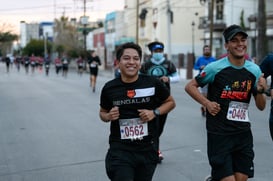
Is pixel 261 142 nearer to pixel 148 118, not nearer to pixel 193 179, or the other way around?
pixel 193 179

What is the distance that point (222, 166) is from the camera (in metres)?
5.00

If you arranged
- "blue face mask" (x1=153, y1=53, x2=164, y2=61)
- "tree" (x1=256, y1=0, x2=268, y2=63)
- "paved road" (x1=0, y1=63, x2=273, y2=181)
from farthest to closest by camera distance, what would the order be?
"tree" (x1=256, y1=0, x2=268, y2=63) < "blue face mask" (x1=153, y1=53, x2=164, y2=61) < "paved road" (x1=0, y1=63, x2=273, y2=181)

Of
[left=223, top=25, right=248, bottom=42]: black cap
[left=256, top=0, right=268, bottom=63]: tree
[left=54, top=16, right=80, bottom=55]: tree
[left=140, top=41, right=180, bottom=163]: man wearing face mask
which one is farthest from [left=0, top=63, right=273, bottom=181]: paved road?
[left=54, top=16, right=80, bottom=55]: tree

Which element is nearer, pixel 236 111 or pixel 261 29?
pixel 236 111

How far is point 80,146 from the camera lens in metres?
9.71

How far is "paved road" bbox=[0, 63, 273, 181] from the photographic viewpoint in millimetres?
7574

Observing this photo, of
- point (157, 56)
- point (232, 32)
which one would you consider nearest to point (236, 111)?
point (232, 32)

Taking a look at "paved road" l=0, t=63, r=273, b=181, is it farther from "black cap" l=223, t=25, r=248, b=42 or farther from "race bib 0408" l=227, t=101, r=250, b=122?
"black cap" l=223, t=25, r=248, b=42

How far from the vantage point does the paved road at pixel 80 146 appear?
7574 mm

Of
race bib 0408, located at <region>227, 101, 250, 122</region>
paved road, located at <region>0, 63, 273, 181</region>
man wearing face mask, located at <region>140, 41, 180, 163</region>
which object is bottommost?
paved road, located at <region>0, 63, 273, 181</region>

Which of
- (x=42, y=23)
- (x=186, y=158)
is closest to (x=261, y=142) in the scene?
(x=186, y=158)

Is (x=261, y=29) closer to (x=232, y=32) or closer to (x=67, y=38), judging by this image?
(x=232, y=32)

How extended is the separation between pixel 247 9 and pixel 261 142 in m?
38.6

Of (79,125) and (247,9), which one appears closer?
(79,125)
